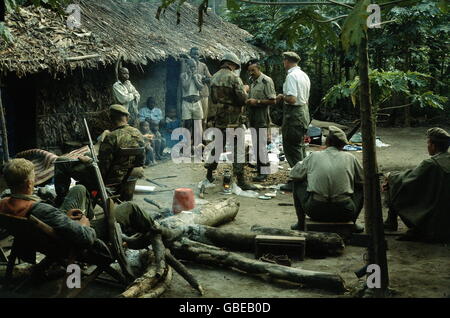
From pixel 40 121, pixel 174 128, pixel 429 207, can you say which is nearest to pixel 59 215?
pixel 429 207

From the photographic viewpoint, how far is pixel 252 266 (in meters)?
5.26

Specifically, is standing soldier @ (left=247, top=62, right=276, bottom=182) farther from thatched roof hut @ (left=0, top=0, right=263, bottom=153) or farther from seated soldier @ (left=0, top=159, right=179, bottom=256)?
seated soldier @ (left=0, top=159, right=179, bottom=256)

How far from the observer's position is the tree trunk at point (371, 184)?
4445 mm

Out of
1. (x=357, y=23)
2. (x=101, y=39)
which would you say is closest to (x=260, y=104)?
(x=101, y=39)

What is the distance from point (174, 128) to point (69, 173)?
277 inches

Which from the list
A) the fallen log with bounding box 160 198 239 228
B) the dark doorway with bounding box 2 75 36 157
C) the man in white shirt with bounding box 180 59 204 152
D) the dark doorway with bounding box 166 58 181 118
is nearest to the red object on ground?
the fallen log with bounding box 160 198 239 228

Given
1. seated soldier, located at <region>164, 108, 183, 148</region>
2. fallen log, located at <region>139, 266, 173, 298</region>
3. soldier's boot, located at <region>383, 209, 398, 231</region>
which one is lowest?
fallen log, located at <region>139, 266, 173, 298</region>

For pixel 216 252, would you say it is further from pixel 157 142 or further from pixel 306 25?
pixel 157 142

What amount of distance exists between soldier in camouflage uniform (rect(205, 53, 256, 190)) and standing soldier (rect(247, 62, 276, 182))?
0.60m

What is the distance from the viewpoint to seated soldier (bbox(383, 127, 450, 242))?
247 inches

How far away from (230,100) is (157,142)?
3.25 metres

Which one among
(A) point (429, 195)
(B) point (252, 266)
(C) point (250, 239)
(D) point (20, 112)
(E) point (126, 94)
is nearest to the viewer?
(B) point (252, 266)

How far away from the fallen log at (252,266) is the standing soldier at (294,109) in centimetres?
412
